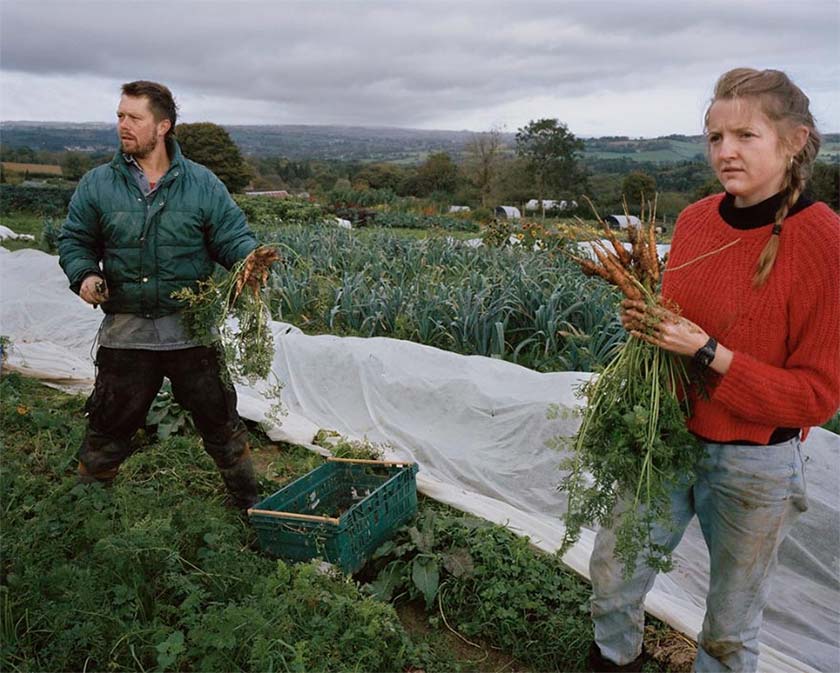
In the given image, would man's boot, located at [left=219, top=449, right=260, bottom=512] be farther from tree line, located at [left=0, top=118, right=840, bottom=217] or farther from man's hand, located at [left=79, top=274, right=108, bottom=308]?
tree line, located at [left=0, top=118, right=840, bottom=217]

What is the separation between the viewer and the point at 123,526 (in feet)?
8.92

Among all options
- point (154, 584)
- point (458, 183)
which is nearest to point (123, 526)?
point (154, 584)

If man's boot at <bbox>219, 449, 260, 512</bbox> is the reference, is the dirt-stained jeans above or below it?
above

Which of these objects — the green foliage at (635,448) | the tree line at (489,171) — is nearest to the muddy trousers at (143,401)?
the green foliage at (635,448)

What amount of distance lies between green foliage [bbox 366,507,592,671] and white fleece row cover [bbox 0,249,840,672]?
19 centimetres

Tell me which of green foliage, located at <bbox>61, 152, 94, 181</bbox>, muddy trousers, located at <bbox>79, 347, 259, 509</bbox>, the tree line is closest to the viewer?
muddy trousers, located at <bbox>79, 347, 259, 509</bbox>

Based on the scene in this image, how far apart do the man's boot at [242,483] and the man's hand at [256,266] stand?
0.87 metres

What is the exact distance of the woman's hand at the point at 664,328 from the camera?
1.77m

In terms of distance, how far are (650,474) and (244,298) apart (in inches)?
65.8

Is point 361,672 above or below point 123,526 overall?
below

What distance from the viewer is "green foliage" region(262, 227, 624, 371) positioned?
16.5ft

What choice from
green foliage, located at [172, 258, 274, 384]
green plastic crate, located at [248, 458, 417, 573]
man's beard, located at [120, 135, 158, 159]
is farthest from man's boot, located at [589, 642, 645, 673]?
man's beard, located at [120, 135, 158, 159]

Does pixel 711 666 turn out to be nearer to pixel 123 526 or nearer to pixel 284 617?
pixel 284 617

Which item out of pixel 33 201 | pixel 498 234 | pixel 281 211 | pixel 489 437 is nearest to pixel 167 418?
pixel 489 437
